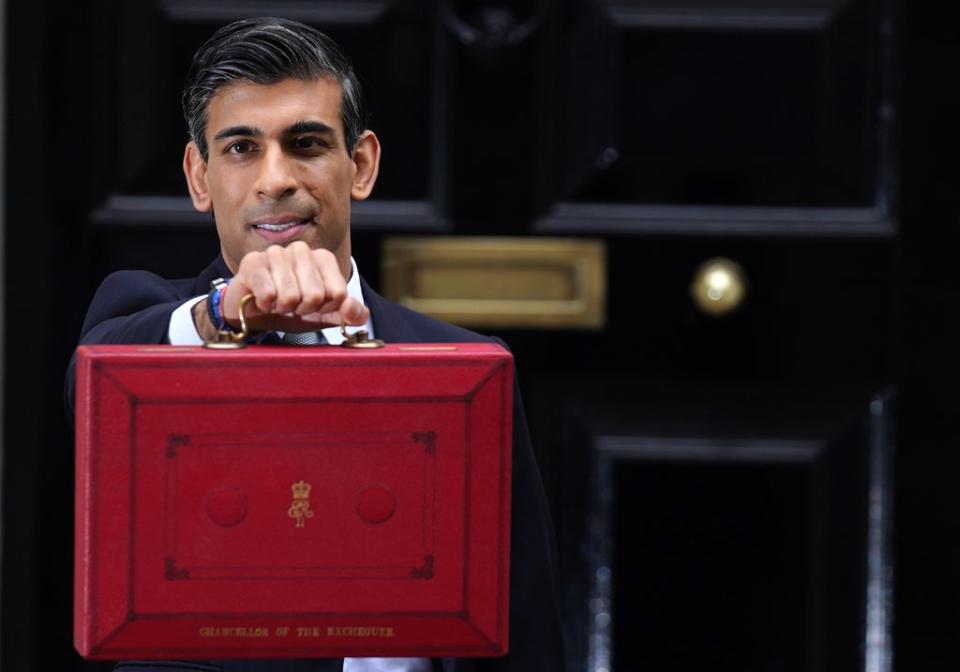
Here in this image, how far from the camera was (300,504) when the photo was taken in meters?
1.30

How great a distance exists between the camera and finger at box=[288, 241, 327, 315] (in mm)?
1238

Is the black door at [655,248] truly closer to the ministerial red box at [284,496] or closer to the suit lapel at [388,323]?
the suit lapel at [388,323]

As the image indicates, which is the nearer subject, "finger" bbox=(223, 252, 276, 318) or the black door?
"finger" bbox=(223, 252, 276, 318)

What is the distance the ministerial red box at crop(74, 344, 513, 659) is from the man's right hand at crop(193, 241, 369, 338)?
0.02 m

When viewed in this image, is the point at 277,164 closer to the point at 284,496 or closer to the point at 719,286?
the point at 284,496

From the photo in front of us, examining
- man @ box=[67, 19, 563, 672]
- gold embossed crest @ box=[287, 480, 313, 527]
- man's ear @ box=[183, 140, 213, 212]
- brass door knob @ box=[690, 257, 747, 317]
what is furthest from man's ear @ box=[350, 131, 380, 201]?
brass door knob @ box=[690, 257, 747, 317]

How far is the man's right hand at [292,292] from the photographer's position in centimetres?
124

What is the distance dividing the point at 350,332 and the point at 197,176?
0.56ft

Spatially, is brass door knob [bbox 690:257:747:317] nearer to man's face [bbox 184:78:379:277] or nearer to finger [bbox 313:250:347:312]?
man's face [bbox 184:78:379:277]

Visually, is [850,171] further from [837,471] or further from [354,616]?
[354,616]

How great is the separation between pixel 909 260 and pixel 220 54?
1.18 meters

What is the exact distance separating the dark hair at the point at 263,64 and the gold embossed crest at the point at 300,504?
0.89 feet

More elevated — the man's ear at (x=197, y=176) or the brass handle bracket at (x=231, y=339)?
the man's ear at (x=197, y=176)

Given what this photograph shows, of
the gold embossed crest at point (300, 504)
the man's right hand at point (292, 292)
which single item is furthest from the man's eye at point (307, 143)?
the gold embossed crest at point (300, 504)
